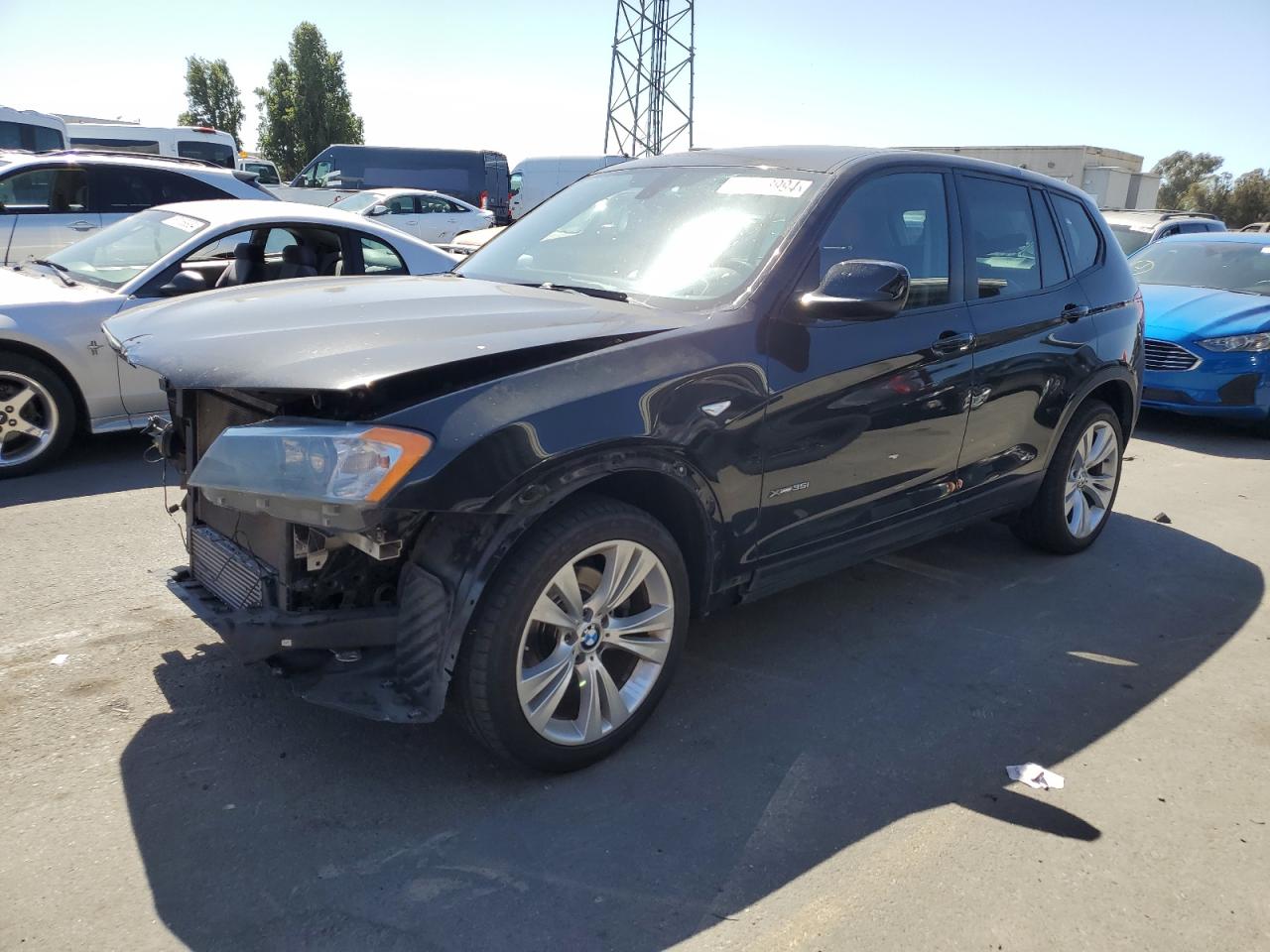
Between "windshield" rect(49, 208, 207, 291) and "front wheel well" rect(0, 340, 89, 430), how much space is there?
2.01ft

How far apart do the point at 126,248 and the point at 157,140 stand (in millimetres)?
19235

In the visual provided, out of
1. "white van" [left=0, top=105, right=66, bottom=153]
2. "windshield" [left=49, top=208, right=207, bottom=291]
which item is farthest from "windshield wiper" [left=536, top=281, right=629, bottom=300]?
"white van" [left=0, top=105, right=66, bottom=153]

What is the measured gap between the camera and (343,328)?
2.97m

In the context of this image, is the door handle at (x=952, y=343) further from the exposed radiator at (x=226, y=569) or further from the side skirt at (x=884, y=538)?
the exposed radiator at (x=226, y=569)

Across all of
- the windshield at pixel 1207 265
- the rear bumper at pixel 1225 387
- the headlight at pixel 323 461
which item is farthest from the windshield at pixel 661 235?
the windshield at pixel 1207 265

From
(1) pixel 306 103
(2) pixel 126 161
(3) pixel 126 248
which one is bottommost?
(3) pixel 126 248

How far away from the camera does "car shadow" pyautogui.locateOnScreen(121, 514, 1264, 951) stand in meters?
2.48

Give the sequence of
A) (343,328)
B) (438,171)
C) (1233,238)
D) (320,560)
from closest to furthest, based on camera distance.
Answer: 1. (320,560)
2. (343,328)
3. (1233,238)
4. (438,171)

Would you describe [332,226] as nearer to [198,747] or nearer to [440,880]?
[198,747]

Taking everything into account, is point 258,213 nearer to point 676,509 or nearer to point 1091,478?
point 676,509

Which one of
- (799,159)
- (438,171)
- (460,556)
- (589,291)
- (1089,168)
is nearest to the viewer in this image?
(460,556)

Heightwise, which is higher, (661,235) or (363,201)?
(363,201)

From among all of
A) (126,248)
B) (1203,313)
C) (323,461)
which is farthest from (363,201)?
(323,461)

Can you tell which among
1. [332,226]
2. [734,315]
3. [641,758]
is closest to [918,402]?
[734,315]
